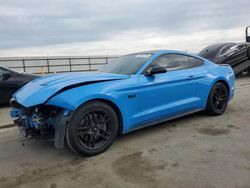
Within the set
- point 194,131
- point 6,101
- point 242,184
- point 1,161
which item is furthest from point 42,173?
point 6,101

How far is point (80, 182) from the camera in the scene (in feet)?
10.1

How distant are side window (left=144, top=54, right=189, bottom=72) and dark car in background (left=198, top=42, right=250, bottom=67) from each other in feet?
23.0

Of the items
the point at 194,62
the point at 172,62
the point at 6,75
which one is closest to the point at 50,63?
the point at 6,75

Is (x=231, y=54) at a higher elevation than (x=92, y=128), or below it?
higher

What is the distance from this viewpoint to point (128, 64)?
4.80 metres

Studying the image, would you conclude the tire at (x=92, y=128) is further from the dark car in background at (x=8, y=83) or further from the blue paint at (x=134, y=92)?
the dark car in background at (x=8, y=83)

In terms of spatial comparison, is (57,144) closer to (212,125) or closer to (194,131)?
Result: (194,131)

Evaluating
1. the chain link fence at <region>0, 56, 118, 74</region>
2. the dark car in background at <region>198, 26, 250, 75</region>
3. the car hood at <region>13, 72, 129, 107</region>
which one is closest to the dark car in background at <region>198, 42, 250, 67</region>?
the dark car in background at <region>198, 26, 250, 75</region>

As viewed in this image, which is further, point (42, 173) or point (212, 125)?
point (212, 125)

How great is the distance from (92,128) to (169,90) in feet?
5.12

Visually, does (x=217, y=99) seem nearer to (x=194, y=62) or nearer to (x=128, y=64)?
(x=194, y=62)

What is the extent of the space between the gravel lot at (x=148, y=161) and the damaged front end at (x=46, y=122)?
1.12 ft

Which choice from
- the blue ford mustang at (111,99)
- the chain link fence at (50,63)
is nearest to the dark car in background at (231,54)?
→ the blue ford mustang at (111,99)

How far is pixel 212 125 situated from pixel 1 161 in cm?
352
